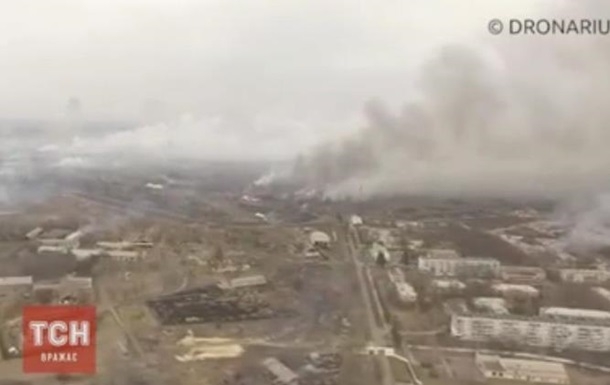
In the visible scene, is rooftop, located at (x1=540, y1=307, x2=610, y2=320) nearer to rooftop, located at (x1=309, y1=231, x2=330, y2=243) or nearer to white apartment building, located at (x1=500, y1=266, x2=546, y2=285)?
white apartment building, located at (x1=500, y1=266, x2=546, y2=285)

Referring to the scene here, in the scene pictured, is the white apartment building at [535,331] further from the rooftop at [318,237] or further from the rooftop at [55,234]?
the rooftop at [55,234]

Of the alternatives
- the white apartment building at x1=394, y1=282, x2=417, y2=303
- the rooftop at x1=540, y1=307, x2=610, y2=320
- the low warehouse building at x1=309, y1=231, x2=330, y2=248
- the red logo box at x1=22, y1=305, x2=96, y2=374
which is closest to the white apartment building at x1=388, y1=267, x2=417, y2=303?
the white apartment building at x1=394, y1=282, x2=417, y2=303

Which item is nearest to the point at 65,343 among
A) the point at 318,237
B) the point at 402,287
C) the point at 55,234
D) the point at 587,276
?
the point at 55,234

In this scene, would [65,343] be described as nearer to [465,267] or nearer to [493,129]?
[465,267]

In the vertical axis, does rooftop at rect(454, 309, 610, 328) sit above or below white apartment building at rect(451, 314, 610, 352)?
above

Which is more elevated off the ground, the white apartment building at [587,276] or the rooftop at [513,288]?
the white apartment building at [587,276]

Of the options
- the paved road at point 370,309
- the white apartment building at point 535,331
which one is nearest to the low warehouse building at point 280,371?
the paved road at point 370,309
